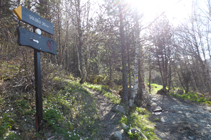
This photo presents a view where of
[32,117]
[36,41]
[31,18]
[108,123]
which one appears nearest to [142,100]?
[108,123]

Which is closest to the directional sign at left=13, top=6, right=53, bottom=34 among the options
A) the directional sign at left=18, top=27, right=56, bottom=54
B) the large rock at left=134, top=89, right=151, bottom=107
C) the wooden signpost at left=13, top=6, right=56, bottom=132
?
the wooden signpost at left=13, top=6, right=56, bottom=132

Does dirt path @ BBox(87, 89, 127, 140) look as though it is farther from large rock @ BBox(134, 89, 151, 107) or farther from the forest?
large rock @ BBox(134, 89, 151, 107)

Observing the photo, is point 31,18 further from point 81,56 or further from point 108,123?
point 81,56

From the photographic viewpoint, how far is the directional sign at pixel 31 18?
2.81 m

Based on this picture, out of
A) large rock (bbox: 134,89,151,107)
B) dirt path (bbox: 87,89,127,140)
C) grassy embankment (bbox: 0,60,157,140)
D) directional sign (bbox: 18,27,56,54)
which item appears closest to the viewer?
directional sign (bbox: 18,27,56,54)

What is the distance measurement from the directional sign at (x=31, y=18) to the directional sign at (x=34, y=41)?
0.90 ft

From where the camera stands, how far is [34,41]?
3064 mm

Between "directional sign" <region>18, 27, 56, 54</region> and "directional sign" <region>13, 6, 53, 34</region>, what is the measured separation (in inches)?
10.8

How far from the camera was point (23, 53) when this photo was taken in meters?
4.40

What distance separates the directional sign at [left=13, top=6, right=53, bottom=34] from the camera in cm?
281

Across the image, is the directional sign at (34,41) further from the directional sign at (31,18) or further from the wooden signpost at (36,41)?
the directional sign at (31,18)

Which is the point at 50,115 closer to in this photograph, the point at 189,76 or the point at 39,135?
the point at 39,135

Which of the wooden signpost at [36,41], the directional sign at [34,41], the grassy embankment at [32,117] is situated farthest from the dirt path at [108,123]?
the directional sign at [34,41]

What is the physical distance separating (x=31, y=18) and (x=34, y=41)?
0.56m
